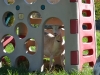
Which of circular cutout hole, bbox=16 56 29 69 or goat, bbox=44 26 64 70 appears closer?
goat, bbox=44 26 64 70

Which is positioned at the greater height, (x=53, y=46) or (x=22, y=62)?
(x=53, y=46)

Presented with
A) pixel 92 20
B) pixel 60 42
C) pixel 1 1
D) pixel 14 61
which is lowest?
pixel 14 61

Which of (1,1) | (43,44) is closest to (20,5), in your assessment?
(1,1)

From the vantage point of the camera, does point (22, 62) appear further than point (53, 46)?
Yes

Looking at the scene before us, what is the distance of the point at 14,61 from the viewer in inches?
192

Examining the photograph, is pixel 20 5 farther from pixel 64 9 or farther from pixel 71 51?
pixel 71 51

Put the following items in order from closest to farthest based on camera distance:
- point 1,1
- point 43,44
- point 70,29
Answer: point 70,29, point 43,44, point 1,1

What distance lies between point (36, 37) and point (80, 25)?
74 cm

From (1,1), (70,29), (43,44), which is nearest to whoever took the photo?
(70,29)

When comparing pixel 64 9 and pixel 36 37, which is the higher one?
pixel 64 9

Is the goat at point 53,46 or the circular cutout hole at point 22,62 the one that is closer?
the goat at point 53,46

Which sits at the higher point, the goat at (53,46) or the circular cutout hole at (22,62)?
the goat at (53,46)

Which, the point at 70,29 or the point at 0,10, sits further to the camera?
the point at 0,10

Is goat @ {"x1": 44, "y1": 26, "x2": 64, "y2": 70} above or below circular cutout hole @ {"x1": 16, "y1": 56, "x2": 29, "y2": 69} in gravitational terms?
above
